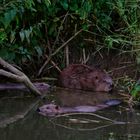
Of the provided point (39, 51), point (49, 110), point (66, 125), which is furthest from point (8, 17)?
point (66, 125)

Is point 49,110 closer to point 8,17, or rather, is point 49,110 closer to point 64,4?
point 8,17

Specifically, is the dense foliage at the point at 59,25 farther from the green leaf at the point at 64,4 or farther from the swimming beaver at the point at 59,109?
the swimming beaver at the point at 59,109

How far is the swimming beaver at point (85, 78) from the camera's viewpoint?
444 centimetres

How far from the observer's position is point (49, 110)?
3.54m

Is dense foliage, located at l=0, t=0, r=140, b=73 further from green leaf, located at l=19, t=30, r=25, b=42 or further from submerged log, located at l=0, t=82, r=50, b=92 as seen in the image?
submerged log, located at l=0, t=82, r=50, b=92

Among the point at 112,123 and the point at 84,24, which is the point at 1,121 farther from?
the point at 84,24

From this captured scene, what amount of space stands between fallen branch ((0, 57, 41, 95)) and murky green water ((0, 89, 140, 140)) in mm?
222

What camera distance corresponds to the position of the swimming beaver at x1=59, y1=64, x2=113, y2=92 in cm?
444

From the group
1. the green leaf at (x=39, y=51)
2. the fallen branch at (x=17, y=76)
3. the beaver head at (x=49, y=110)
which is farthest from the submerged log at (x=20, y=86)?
the beaver head at (x=49, y=110)

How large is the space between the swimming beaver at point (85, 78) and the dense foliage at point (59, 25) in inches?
14.0

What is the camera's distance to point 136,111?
3.74m

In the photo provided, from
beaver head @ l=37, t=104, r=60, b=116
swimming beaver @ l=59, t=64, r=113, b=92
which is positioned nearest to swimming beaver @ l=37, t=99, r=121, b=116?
beaver head @ l=37, t=104, r=60, b=116

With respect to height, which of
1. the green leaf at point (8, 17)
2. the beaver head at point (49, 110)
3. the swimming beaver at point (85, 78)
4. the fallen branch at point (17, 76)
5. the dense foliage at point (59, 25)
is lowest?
the swimming beaver at point (85, 78)

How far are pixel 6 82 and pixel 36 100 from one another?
61 centimetres
